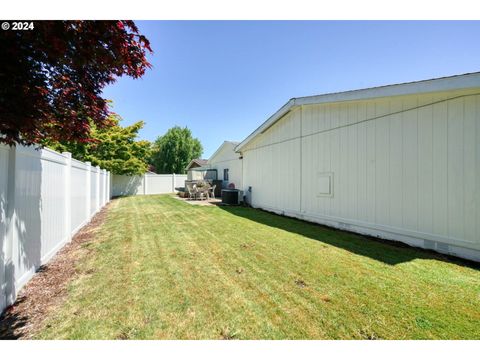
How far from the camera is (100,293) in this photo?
3227 millimetres

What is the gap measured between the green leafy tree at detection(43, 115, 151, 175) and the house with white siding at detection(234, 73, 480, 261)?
14.2 meters

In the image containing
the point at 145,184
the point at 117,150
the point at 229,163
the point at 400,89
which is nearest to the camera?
the point at 400,89

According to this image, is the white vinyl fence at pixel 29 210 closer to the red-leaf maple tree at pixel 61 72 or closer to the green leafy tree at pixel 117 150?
the red-leaf maple tree at pixel 61 72

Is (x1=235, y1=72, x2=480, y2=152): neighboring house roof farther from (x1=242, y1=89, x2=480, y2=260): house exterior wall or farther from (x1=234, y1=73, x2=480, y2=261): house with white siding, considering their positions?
(x1=242, y1=89, x2=480, y2=260): house exterior wall

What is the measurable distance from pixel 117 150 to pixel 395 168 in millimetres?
19060

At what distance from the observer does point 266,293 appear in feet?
10.7

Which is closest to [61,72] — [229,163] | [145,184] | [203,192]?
[203,192]

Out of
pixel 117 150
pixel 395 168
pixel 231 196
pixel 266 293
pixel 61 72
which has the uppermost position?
pixel 117 150

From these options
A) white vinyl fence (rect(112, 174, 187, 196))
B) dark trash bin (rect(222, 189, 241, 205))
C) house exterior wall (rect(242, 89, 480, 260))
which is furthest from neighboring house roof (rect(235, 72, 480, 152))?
white vinyl fence (rect(112, 174, 187, 196))

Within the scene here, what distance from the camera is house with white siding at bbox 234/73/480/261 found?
184 inches

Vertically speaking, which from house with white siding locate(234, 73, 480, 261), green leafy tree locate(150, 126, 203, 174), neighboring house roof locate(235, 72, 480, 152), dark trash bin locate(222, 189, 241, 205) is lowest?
dark trash bin locate(222, 189, 241, 205)

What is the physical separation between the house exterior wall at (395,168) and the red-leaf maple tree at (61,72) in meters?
5.87

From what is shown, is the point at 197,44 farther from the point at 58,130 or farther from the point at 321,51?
the point at 58,130

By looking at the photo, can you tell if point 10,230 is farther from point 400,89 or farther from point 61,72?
point 400,89
